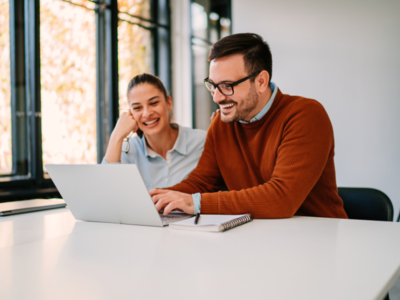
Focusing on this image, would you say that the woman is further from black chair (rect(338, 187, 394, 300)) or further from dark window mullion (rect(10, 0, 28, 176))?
dark window mullion (rect(10, 0, 28, 176))

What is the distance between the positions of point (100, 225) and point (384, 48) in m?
2.85

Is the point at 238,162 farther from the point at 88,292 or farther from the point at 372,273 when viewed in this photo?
the point at 88,292

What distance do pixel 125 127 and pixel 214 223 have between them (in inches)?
47.8

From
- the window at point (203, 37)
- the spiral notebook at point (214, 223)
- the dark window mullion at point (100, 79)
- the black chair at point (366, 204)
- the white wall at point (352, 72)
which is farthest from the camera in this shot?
the window at point (203, 37)

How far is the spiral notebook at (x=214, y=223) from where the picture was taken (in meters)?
0.92

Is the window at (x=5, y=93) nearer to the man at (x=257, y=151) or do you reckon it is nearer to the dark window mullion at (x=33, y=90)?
the dark window mullion at (x=33, y=90)

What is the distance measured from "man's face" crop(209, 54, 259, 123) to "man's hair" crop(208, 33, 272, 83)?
0.07 feet

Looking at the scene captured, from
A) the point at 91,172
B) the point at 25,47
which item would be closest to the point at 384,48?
the point at 91,172

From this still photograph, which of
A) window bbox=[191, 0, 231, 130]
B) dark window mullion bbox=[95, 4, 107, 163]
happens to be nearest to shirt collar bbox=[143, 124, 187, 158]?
dark window mullion bbox=[95, 4, 107, 163]

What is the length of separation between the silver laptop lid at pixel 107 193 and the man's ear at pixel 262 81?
80cm

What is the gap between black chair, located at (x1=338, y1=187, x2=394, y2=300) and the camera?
129 cm

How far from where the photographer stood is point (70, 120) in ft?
11.5

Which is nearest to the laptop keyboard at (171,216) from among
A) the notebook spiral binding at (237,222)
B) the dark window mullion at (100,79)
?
the notebook spiral binding at (237,222)

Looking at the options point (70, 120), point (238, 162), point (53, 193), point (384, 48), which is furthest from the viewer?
point (70, 120)
